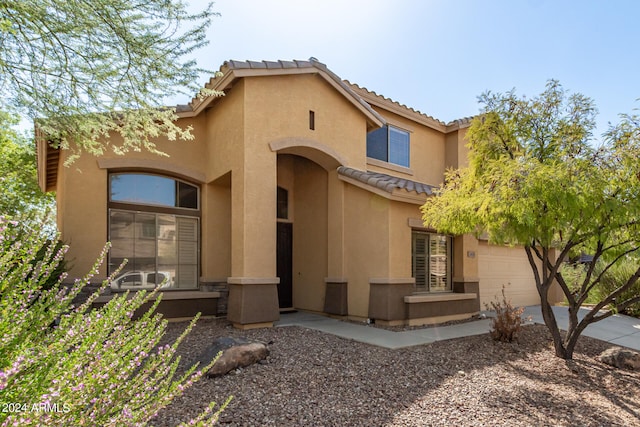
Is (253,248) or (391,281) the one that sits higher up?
(253,248)

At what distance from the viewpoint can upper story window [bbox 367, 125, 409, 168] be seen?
13.5 metres

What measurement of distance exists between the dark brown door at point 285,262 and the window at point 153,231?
2.56 meters

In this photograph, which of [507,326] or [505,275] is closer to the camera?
Result: [507,326]

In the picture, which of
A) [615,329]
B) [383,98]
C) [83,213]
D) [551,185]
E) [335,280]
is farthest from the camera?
[383,98]

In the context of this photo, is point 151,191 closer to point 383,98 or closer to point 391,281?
point 391,281

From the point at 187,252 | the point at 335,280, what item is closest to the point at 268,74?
the point at 187,252

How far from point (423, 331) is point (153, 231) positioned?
741 cm

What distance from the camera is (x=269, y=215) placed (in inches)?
383

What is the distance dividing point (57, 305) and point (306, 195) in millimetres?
10176

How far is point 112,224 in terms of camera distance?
10094 millimetres

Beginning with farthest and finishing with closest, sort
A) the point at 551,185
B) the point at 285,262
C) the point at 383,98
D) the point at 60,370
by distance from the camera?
the point at 383,98 < the point at 285,262 < the point at 551,185 < the point at 60,370

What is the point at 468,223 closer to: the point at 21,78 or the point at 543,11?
the point at 543,11

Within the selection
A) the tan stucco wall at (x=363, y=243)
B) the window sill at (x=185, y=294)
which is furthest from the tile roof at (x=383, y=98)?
the window sill at (x=185, y=294)

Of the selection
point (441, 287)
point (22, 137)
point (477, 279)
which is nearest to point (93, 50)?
point (441, 287)
